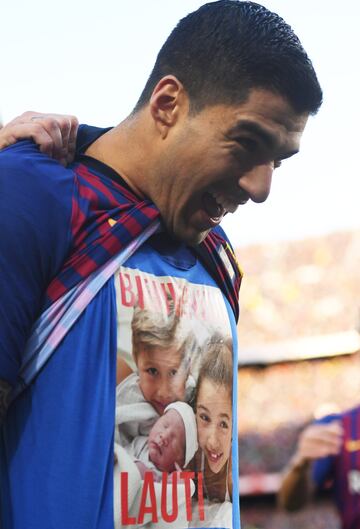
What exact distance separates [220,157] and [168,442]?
0.58 m

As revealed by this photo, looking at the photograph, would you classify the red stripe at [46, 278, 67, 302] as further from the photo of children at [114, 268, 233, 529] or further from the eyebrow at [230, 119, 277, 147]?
the eyebrow at [230, 119, 277, 147]

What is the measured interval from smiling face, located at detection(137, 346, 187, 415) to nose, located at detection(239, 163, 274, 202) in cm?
36

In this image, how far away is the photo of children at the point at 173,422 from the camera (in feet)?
6.61

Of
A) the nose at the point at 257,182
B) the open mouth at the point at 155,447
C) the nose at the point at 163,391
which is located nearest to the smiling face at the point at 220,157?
the nose at the point at 257,182

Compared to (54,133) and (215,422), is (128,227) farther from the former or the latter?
(215,422)

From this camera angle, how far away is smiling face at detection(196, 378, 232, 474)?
2166 mm

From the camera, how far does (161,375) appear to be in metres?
2.09

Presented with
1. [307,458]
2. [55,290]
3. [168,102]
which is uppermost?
[168,102]

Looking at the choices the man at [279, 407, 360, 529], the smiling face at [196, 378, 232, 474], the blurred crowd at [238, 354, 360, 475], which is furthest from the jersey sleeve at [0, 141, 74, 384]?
the blurred crowd at [238, 354, 360, 475]

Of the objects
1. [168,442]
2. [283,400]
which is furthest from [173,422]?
[283,400]

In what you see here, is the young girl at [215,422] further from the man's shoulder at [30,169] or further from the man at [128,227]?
the man's shoulder at [30,169]

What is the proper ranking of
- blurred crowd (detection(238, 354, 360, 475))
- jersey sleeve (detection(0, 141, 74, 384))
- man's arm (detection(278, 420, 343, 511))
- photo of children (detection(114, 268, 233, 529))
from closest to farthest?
jersey sleeve (detection(0, 141, 74, 384)), photo of children (detection(114, 268, 233, 529)), man's arm (detection(278, 420, 343, 511)), blurred crowd (detection(238, 354, 360, 475))

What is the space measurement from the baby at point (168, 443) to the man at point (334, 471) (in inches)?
109

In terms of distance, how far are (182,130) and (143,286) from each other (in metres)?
0.34
